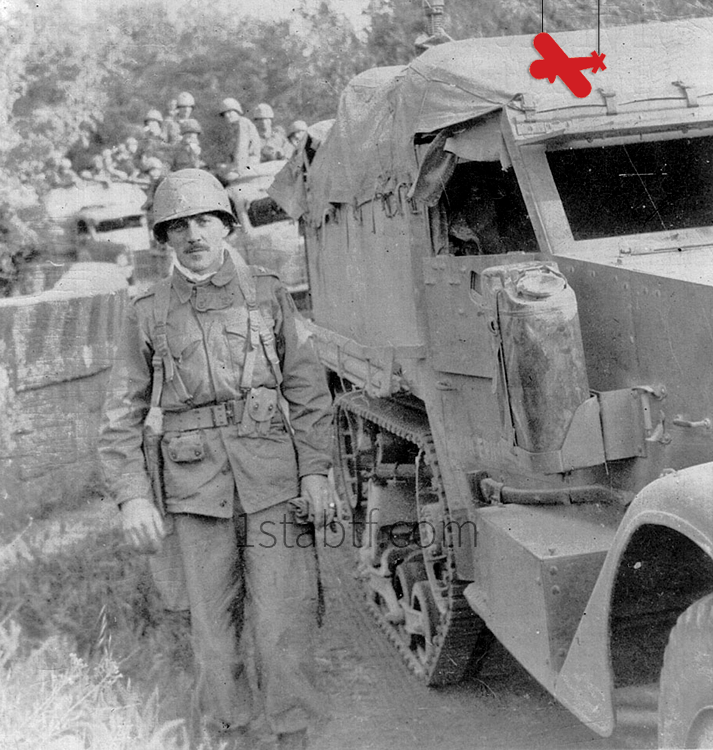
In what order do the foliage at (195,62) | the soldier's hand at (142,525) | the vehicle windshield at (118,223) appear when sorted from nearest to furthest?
the soldier's hand at (142,525)
the foliage at (195,62)
the vehicle windshield at (118,223)

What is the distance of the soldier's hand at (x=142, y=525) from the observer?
11.8ft

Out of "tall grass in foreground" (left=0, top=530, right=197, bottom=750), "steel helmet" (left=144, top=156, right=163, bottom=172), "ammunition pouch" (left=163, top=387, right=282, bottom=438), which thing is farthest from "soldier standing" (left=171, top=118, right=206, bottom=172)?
"ammunition pouch" (left=163, top=387, right=282, bottom=438)

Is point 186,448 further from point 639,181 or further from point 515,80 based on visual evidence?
point 639,181

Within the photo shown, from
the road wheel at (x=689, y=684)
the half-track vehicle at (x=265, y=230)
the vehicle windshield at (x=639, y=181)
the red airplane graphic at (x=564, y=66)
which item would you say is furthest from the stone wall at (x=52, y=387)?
the road wheel at (x=689, y=684)

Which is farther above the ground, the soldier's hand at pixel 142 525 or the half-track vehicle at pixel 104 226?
the half-track vehicle at pixel 104 226

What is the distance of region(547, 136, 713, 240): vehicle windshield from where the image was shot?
393 cm

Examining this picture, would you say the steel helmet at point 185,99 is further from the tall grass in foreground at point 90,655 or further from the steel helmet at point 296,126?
the tall grass in foreground at point 90,655

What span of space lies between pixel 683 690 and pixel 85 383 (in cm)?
677

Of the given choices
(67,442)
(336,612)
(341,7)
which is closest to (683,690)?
(336,612)

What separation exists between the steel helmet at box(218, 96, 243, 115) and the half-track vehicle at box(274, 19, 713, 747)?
5.40m

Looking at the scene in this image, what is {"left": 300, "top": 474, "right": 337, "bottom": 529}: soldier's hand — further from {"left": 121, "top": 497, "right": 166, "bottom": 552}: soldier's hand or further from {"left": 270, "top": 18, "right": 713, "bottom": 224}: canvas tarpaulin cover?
{"left": 270, "top": 18, "right": 713, "bottom": 224}: canvas tarpaulin cover

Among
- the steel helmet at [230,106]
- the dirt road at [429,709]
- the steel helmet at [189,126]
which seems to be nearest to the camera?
the dirt road at [429,709]

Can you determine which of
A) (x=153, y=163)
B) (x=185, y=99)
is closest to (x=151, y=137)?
(x=153, y=163)

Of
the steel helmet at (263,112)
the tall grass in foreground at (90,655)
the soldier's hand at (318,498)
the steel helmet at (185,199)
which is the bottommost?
the tall grass in foreground at (90,655)
